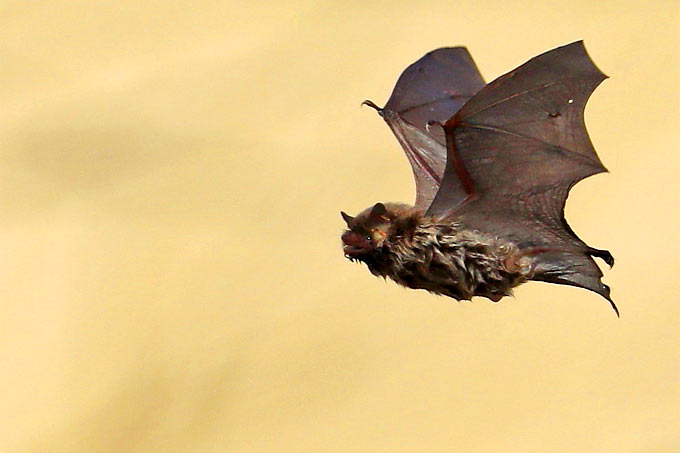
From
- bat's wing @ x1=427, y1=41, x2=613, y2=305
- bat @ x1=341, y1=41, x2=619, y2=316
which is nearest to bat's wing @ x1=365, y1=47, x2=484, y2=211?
bat @ x1=341, y1=41, x2=619, y2=316

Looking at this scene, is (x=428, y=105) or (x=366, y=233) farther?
(x=428, y=105)

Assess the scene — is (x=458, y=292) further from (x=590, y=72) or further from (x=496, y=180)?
(x=590, y=72)

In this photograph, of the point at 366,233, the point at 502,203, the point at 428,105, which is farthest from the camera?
Result: the point at 428,105


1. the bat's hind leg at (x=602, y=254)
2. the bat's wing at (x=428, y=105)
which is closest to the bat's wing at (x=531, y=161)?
the bat's hind leg at (x=602, y=254)

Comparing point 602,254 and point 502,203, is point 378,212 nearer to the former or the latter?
point 502,203

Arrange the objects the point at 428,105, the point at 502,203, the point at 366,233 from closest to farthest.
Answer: the point at 366,233, the point at 502,203, the point at 428,105

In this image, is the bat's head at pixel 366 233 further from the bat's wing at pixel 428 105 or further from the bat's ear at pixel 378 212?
the bat's wing at pixel 428 105

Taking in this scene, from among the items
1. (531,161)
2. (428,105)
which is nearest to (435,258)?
(531,161)
